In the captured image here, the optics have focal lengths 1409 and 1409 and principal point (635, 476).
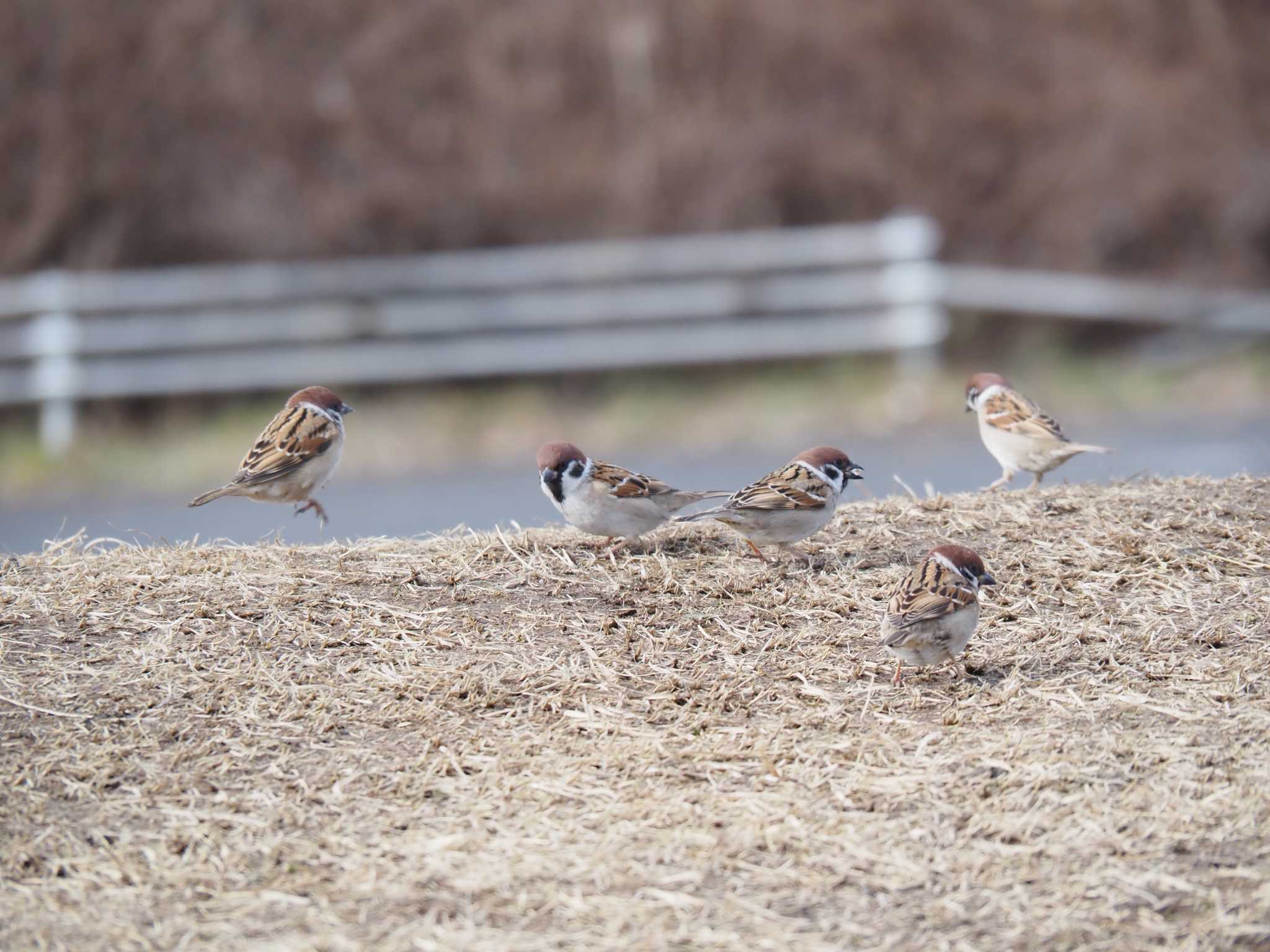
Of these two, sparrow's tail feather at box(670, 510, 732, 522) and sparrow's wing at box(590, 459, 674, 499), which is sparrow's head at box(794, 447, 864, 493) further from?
sparrow's wing at box(590, 459, 674, 499)

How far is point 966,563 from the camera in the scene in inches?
193

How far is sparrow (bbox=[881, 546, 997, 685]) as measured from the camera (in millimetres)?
4652

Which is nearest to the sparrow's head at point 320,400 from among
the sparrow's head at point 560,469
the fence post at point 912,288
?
the sparrow's head at point 560,469

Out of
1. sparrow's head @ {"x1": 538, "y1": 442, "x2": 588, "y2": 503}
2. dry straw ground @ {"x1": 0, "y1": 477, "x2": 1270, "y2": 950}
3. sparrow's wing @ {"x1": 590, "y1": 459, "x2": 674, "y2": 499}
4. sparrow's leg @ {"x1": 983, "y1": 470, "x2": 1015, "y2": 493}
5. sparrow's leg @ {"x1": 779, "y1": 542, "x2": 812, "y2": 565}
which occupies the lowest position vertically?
dry straw ground @ {"x1": 0, "y1": 477, "x2": 1270, "y2": 950}

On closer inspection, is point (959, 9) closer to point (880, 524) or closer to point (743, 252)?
point (743, 252)

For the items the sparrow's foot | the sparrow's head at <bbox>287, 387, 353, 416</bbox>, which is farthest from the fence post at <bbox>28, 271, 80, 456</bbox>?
the sparrow's head at <bbox>287, 387, 353, 416</bbox>

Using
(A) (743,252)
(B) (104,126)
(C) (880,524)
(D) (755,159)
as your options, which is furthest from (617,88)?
(C) (880,524)

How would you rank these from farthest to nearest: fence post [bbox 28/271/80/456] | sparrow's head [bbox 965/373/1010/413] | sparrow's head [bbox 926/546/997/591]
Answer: fence post [bbox 28/271/80/456]
sparrow's head [bbox 965/373/1010/413]
sparrow's head [bbox 926/546/997/591]

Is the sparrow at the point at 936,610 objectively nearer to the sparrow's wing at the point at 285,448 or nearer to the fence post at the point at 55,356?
the sparrow's wing at the point at 285,448

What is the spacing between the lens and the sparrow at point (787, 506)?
18.5ft

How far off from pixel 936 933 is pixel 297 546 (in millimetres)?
3462

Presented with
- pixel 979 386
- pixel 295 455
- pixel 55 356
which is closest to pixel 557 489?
pixel 295 455

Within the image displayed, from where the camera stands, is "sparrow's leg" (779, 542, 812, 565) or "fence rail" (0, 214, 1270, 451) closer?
"sparrow's leg" (779, 542, 812, 565)

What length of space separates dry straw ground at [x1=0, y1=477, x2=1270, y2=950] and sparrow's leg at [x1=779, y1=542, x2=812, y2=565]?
16cm
